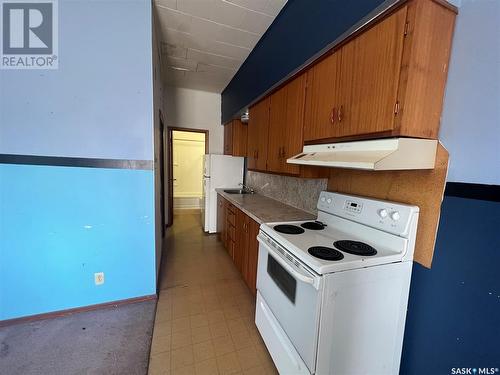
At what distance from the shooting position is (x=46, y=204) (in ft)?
5.69

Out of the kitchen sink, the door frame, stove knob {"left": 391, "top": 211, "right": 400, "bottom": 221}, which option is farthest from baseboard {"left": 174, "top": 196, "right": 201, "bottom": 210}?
stove knob {"left": 391, "top": 211, "right": 400, "bottom": 221}

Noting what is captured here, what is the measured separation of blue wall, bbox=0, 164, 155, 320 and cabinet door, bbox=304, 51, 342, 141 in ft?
4.98

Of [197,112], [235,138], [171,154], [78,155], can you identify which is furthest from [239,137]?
[78,155]

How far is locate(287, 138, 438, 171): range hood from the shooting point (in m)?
0.98

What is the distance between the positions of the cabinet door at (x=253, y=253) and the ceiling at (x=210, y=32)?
6.65ft

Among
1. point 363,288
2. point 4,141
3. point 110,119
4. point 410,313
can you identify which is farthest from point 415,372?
point 4,141

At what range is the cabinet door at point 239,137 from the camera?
10.9 feet

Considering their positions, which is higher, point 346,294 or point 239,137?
point 239,137

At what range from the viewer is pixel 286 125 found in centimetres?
194

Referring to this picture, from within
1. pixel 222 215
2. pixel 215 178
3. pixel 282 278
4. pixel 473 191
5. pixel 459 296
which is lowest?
pixel 222 215

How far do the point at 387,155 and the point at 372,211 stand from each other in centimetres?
47

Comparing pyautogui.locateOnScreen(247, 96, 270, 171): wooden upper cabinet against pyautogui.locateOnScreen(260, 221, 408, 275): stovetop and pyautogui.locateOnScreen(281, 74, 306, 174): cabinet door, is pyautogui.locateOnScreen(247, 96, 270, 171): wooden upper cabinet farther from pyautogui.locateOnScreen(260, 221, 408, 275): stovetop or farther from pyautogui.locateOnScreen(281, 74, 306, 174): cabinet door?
pyautogui.locateOnScreen(260, 221, 408, 275): stovetop

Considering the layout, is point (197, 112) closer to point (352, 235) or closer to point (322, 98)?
point (322, 98)

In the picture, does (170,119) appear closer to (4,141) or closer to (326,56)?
(4,141)
